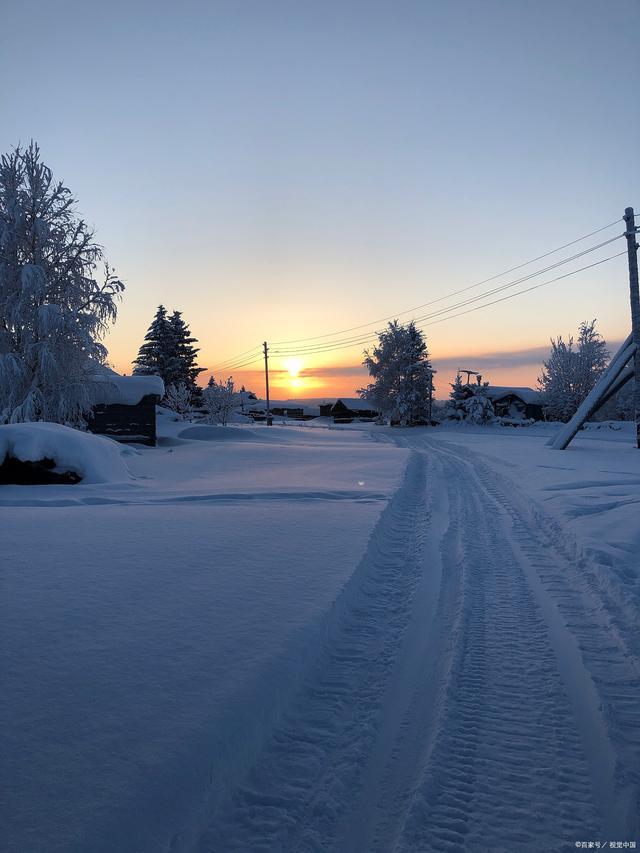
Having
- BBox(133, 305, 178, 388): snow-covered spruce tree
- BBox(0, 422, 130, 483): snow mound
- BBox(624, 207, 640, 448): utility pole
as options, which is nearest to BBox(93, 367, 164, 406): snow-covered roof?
BBox(0, 422, 130, 483): snow mound

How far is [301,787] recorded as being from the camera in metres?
2.21

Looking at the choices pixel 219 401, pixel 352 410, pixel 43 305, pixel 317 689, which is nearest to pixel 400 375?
pixel 219 401

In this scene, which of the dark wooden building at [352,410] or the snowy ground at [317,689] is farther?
the dark wooden building at [352,410]

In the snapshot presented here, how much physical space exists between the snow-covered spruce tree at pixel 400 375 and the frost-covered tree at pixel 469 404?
4.64 meters

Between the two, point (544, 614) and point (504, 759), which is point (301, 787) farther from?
point (544, 614)

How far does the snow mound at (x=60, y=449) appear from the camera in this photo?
10.4 meters

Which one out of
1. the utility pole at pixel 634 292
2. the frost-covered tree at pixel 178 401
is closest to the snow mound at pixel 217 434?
A: the frost-covered tree at pixel 178 401

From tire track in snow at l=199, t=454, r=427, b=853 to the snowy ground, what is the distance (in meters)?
0.01

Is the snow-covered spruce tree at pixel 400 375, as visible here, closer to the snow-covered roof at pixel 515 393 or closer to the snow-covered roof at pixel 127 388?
the snow-covered roof at pixel 515 393

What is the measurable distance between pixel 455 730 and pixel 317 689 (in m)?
0.83

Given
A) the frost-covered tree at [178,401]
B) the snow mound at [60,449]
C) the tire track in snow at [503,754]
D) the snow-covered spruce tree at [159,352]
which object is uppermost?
the snow-covered spruce tree at [159,352]

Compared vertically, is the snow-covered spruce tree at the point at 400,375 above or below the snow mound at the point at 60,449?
above

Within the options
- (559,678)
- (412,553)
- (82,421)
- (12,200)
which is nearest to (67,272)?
(12,200)

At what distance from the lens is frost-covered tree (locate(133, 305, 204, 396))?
50.8 meters
